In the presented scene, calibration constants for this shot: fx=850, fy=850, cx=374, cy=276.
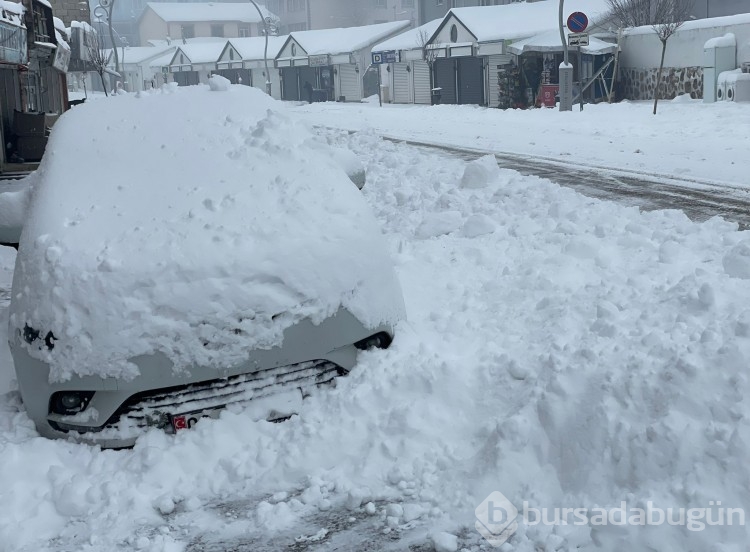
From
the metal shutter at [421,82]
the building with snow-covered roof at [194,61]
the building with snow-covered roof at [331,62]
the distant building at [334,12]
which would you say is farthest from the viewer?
the distant building at [334,12]

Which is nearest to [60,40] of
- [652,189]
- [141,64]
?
[652,189]

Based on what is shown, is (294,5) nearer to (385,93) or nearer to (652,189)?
(385,93)

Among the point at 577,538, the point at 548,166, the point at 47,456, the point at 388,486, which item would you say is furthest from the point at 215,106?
the point at 548,166

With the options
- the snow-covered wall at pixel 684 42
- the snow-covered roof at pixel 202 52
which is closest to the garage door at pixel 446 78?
the snow-covered wall at pixel 684 42

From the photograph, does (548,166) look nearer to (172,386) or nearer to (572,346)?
(572,346)

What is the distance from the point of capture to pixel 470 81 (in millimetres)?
39625

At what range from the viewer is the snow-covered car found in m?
3.77

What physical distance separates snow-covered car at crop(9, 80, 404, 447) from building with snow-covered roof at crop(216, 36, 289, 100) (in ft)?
186

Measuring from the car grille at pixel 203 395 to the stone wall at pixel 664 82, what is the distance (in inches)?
1135

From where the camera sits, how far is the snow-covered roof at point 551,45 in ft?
103

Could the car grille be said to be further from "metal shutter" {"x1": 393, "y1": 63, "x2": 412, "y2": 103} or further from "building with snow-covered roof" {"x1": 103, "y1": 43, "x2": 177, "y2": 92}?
"building with snow-covered roof" {"x1": 103, "y1": 43, "x2": 177, "y2": 92}

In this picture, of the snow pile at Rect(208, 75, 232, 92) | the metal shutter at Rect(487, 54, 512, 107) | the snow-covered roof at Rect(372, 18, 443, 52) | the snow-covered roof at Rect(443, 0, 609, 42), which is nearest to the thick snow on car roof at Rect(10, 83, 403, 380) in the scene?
the snow pile at Rect(208, 75, 232, 92)

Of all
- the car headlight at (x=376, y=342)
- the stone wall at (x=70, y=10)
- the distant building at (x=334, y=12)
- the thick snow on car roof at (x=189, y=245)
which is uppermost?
the distant building at (x=334, y=12)

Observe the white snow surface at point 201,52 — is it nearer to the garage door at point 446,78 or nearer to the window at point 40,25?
the garage door at point 446,78
